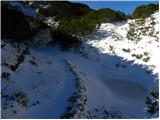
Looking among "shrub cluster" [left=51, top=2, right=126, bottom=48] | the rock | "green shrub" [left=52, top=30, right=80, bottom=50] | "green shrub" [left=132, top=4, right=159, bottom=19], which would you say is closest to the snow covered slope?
the rock

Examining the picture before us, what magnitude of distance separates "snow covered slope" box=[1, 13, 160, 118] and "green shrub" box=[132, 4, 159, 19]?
17.2 feet

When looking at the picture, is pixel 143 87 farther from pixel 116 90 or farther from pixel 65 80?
pixel 65 80

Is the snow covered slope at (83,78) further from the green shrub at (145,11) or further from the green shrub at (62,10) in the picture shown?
the green shrub at (62,10)

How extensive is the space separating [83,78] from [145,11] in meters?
19.4

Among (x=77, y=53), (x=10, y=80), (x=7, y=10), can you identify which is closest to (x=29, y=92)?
(x=10, y=80)

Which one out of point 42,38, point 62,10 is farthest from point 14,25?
point 62,10

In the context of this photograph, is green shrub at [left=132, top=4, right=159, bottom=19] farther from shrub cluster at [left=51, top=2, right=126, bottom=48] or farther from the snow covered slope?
the snow covered slope

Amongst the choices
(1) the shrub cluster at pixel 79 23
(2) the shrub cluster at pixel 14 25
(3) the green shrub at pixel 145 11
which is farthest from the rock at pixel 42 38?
(3) the green shrub at pixel 145 11

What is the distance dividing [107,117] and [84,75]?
5.32m

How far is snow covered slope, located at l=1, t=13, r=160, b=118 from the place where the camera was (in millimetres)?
17703

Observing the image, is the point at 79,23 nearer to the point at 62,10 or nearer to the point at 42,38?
the point at 42,38

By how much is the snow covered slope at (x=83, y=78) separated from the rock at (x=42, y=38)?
472 mm

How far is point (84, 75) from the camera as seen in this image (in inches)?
926

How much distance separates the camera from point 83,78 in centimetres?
2253
